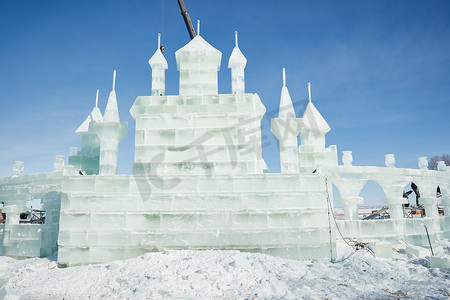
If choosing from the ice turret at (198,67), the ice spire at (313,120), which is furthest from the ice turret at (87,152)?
the ice spire at (313,120)

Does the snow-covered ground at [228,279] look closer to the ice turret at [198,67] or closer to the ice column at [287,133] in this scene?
the ice column at [287,133]

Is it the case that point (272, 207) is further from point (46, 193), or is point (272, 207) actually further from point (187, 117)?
point (46, 193)

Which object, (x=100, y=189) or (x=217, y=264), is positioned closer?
(x=217, y=264)

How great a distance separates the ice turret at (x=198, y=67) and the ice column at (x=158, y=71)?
0.73 metres

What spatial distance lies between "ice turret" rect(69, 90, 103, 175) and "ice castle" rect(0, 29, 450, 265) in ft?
0.16

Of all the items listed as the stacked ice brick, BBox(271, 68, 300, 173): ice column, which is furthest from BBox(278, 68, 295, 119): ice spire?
the stacked ice brick

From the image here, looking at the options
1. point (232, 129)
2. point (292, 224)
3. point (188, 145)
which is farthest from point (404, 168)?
point (188, 145)

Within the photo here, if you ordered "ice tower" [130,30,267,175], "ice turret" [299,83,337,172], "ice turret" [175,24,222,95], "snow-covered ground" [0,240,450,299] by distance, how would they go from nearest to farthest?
"snow-covered ground" [0,240,450,299]
"ice tower" [130,30,267,175]
"ice turret" [175,24,222,95]
"ice turret" [299,83,337,172]

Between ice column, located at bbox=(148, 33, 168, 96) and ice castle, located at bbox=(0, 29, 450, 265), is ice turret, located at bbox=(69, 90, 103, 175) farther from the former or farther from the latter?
ice column, located at bbox=(148, 33, 168, 96)

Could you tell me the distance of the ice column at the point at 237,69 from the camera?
12.4 m

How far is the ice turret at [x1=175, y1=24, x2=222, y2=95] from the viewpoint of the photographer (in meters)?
12.8

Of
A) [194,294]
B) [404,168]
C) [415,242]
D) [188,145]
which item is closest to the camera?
[194,294]

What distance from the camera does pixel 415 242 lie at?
41.7 feet

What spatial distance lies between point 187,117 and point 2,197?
1049cm
